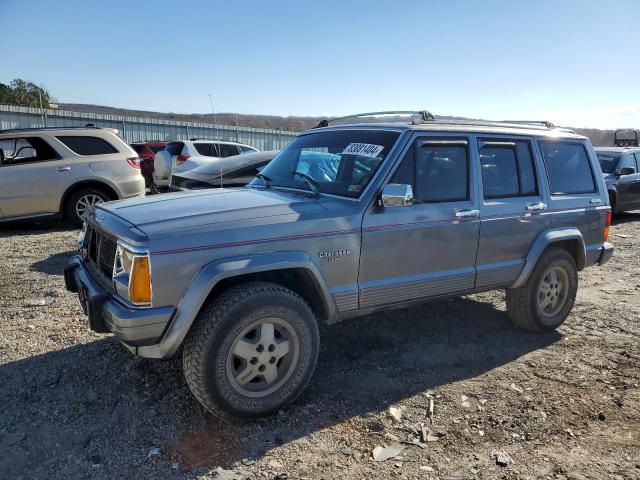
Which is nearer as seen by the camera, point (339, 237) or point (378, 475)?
point (378, 475)

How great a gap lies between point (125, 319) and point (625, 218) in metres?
13.6

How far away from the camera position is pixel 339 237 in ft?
10.9

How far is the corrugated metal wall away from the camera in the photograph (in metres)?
19.1

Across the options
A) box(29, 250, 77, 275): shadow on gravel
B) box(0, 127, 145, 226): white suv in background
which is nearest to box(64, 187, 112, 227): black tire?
box(0, 127, 145, 226): white suv in background

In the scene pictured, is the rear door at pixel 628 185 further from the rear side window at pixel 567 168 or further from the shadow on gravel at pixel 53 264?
the shadow on gravel at pixel 53 264

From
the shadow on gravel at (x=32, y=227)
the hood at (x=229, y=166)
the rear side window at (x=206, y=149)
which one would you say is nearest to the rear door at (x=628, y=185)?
the hood at (x=229, y=166)

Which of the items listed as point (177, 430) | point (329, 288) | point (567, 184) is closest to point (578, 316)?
point (567, 184)

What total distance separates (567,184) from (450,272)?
177 centimetres

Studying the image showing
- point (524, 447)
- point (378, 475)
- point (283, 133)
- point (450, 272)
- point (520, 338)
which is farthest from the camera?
point (283, 133)

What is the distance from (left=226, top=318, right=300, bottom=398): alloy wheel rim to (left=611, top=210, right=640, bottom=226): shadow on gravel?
11.4 metres

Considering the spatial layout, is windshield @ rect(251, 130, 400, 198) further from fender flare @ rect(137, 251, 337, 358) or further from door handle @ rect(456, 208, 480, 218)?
fender flare @ rect(137, 251, 337, 358)

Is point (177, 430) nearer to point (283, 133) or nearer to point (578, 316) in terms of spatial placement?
point (578, 316)

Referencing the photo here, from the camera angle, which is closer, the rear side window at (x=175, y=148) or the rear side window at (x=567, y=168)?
the rear side window at (x=567, y=168)

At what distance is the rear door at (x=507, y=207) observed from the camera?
13.6ft
